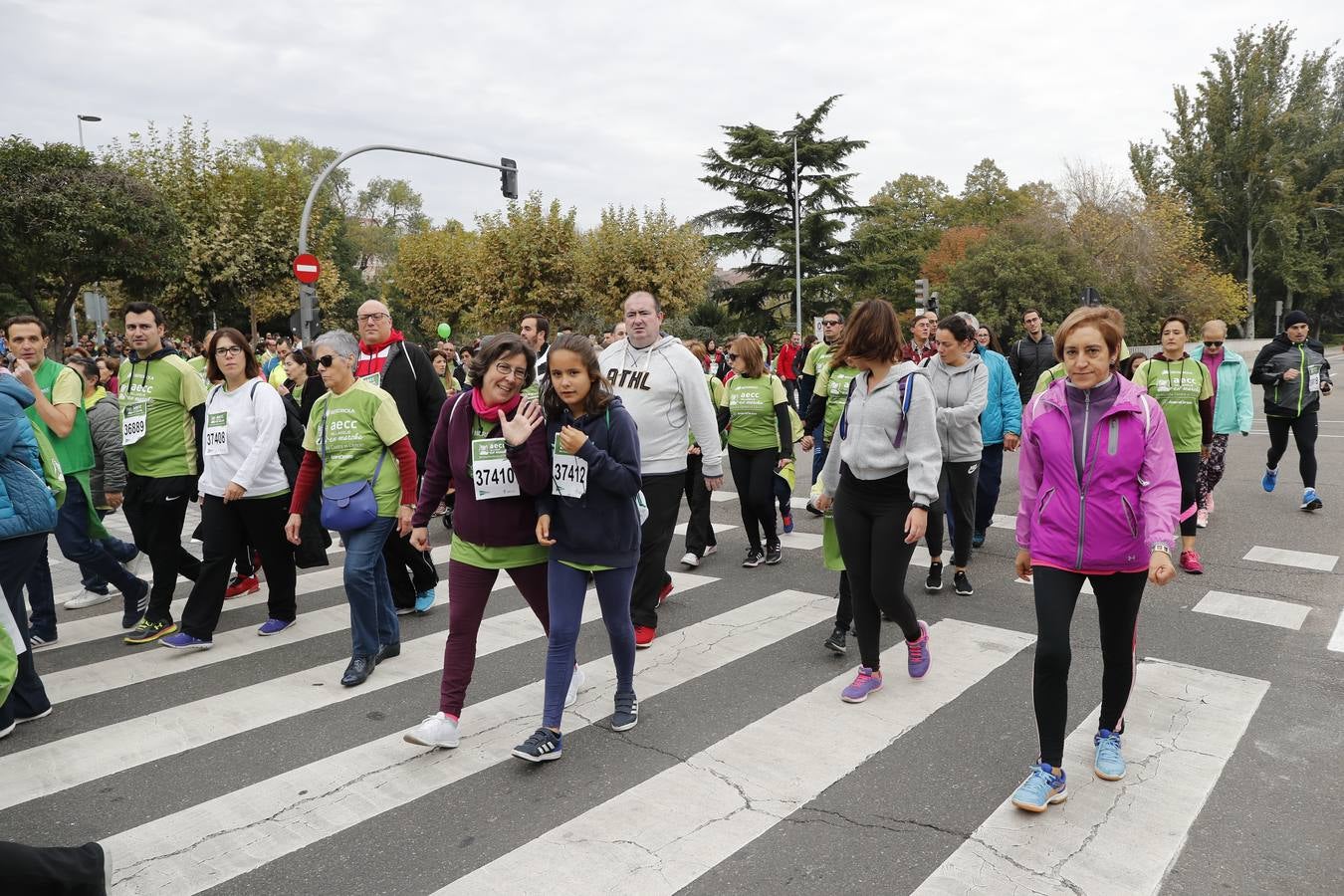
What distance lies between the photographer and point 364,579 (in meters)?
4.76

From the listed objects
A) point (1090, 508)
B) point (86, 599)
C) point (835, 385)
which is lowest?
point (86, 599)

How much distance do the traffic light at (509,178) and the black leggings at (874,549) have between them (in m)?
18.1

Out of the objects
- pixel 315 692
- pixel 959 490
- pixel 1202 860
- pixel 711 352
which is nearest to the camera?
pixel 1202 860

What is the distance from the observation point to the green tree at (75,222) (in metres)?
23.9

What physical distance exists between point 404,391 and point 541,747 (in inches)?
115

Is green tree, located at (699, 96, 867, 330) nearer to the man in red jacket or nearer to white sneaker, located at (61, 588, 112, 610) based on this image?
the man in red jacket

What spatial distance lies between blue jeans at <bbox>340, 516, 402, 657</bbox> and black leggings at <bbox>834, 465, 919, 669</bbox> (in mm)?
2425

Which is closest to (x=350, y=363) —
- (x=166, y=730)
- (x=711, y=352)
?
(x=166, y=730)

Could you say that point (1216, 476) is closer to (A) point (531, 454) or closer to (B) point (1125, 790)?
(B) point (1125, 790)

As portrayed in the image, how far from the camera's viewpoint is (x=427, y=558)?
19.3 ft

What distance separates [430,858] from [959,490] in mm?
4631

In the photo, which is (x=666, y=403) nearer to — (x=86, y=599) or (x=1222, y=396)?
(x=86, y=599)

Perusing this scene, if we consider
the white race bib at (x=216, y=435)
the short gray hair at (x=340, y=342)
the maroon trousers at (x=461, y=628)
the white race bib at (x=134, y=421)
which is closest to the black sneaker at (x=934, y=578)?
the maroon trousers at (x=461, y=628)

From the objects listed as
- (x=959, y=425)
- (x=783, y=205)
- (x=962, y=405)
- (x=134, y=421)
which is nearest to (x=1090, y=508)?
(x=959, y=425)
